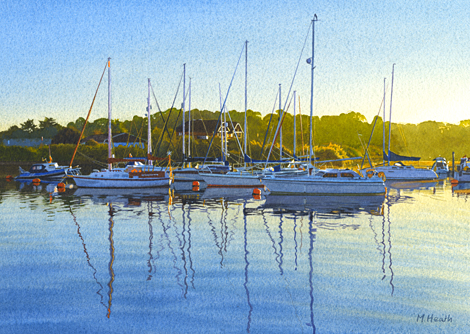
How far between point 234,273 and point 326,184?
22030 mm

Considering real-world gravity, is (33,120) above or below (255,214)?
above

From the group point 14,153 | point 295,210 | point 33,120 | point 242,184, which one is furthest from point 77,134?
point 295,210

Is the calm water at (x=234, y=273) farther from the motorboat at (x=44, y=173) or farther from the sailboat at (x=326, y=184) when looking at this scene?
the motorboat at (x=44, y=173)

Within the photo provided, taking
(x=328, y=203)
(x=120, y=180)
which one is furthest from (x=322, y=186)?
(x=120, y=180)

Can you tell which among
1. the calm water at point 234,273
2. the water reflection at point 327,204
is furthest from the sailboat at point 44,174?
the calm water at point 234,273

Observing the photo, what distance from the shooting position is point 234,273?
12.2 m

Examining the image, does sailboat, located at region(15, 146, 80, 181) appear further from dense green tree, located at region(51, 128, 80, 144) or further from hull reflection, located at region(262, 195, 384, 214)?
dense green tree, located at region(51, 128, 80, 144)

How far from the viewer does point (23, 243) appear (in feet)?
55.4

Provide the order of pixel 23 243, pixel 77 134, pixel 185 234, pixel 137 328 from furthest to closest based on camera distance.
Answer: pixel 77 134
pixel 185 234
pixel 23 243
pixel 137 328

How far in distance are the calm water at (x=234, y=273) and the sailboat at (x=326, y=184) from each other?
8.61 meters

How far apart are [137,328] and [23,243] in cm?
1032

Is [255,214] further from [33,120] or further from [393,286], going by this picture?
[33,120]

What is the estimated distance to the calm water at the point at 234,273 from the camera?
878 cm

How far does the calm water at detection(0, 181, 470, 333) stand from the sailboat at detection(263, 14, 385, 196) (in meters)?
8.61
